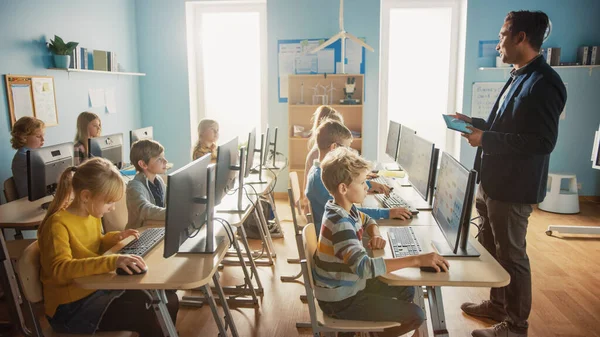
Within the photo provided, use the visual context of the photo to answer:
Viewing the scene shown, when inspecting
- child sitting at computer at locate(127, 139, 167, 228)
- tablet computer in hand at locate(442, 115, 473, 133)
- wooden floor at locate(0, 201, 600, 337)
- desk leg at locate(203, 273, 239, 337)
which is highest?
tablet computer in hand at locate(442, 115, 473, 133)

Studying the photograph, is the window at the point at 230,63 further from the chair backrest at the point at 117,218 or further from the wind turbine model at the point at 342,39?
the chair backrest at the point at 117,218

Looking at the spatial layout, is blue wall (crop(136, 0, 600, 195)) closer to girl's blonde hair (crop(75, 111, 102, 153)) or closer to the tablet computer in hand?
girl's blonde hair (crop(75, 111, 102, 153))

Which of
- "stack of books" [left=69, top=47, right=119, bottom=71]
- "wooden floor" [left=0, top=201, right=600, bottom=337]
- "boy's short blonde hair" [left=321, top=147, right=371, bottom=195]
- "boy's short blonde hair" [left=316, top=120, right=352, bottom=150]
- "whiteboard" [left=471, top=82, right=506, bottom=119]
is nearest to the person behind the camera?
"boy's short blonde hair" [left=321, top=147, right=371, bottom=195]

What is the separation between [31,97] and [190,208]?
2.92 meters

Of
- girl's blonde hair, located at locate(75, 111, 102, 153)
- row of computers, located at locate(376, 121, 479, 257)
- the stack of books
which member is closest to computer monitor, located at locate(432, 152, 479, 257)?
row of computers, located at locate(376, 121, 479, 257)

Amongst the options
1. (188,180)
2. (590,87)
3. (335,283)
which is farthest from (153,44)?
(590,87)

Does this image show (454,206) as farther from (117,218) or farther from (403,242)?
(117,218)

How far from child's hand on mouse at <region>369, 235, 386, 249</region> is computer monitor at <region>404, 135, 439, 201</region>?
754 mm

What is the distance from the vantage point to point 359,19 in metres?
5.74

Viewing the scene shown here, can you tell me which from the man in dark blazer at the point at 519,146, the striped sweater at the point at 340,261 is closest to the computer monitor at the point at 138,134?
the striped sweater at the point at 340,261

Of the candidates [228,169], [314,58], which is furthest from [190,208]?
[314,58]

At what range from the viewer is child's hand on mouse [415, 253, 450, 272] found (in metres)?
1.78

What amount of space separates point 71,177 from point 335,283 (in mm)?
1145

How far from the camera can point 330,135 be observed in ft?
10.0
